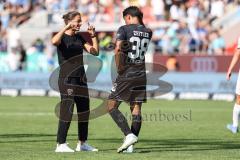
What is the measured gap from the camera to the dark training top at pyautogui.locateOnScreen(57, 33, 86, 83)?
41.2 ft

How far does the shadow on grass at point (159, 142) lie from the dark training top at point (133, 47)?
51.4 inches

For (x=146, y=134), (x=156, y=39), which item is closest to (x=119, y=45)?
(x=146, y=134)

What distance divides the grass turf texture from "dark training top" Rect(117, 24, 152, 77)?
1.30 metres

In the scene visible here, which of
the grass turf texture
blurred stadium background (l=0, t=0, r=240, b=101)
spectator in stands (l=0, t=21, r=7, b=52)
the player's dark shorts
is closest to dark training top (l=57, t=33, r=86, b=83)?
the player's dark shorts

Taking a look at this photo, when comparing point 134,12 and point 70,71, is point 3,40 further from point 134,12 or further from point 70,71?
point 134,12

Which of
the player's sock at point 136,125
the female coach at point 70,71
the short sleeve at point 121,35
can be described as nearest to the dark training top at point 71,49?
the female coach at point 70,71

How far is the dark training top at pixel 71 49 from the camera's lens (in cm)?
1256

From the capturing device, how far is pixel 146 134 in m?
16.3

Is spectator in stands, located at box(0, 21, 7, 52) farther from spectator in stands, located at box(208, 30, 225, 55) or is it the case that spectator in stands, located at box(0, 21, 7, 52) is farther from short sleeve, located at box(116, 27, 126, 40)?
short sleeve, located at box(116, 27, 126, 40)

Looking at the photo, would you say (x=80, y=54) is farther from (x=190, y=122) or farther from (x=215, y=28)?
(x=215, y=28)

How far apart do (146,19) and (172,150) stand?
2256cm

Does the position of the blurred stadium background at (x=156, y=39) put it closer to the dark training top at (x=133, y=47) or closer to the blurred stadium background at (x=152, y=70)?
the blurred stadium background at (x=152, y=70)

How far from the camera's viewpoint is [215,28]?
109ft

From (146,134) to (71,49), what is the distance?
4270 mm
